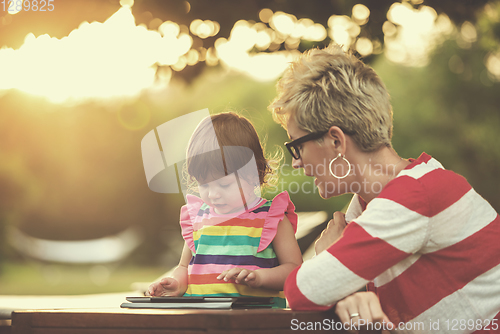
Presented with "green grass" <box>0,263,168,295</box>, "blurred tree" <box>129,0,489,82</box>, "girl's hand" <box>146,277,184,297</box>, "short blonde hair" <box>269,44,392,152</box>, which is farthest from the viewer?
"green grass" <box>0,263,168,295</box>

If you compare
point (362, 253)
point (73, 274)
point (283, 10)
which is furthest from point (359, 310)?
point (73, 274)

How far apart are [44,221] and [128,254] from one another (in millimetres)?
1783

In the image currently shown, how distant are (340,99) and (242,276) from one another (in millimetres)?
548

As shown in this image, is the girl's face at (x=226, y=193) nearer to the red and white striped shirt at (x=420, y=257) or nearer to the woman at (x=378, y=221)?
the woman at (x=378, y=221)

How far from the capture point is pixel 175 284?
1.38 metres

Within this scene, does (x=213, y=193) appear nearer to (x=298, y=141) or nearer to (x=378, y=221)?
(x=298, y=141)

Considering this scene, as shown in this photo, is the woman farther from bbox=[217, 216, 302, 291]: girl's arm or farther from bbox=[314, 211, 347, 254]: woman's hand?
bbox=[217, 216, 302, 291]: girl's arm

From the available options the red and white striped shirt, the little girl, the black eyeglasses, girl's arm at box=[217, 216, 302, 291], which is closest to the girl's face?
the little girl

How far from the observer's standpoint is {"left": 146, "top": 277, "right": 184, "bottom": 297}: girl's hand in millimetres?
1329

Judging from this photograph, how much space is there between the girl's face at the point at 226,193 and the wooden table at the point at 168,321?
Answer: 583 mm

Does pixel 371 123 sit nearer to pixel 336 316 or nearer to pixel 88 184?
pixel 336 316

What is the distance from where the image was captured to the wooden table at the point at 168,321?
0.75 metres

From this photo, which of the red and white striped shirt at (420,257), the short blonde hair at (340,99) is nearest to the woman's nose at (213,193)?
the short blonde hair at (340,99)

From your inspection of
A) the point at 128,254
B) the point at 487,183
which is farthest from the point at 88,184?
the point at 487,183
